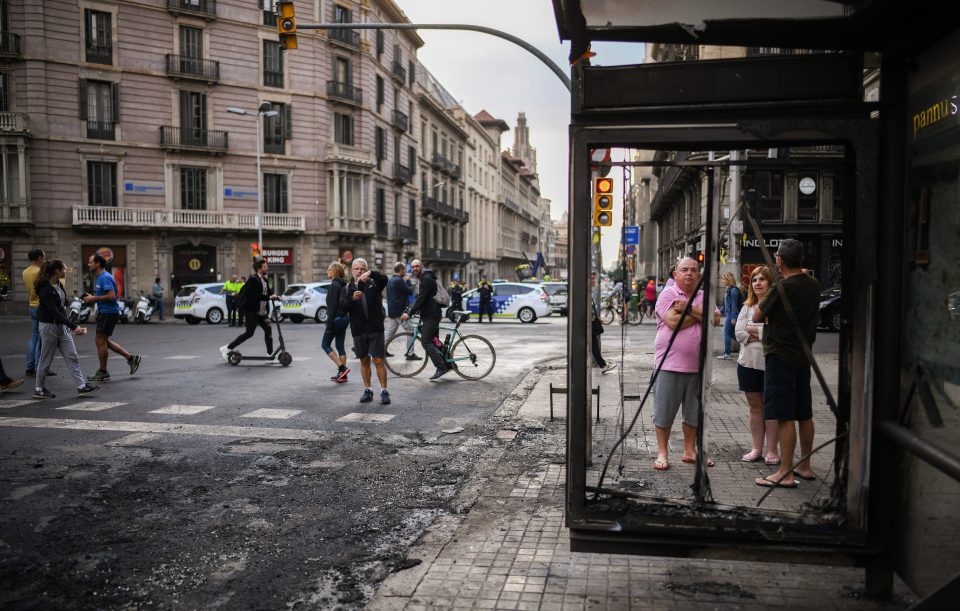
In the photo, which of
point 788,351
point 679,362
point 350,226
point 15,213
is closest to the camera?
point 788,351

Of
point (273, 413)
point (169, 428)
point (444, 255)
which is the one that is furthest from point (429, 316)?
point (444, 255)

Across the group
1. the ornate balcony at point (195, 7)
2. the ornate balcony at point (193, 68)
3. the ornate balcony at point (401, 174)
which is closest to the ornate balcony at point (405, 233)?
the ornate balcony at point (401, 174)

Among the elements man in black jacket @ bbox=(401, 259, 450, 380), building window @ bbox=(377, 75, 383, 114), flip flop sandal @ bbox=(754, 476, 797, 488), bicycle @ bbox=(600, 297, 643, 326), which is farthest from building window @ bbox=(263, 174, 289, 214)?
flip flop sandal @ bbox=(754, 476, 797, 488)

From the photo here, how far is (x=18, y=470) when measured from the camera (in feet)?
19.5

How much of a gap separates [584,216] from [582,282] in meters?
0.32

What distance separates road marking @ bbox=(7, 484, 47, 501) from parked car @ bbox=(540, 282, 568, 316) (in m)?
26.5

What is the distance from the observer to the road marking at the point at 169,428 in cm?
741

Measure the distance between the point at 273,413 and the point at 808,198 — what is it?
→ 24787mm

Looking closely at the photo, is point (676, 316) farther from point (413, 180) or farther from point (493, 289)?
point (413, 180)

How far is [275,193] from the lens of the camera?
39719mm

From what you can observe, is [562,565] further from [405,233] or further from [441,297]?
[405,233]

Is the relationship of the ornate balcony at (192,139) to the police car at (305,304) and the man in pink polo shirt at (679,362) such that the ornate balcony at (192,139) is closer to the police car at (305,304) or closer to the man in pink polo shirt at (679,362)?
the police car at (305,304)

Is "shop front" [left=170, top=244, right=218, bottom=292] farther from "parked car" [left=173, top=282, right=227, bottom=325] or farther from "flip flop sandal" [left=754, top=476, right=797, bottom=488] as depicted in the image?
"flip flop sandal" [left=754, top=476, right=797, bottom=488]

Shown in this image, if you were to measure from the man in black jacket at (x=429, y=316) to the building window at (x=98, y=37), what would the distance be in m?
30.9
